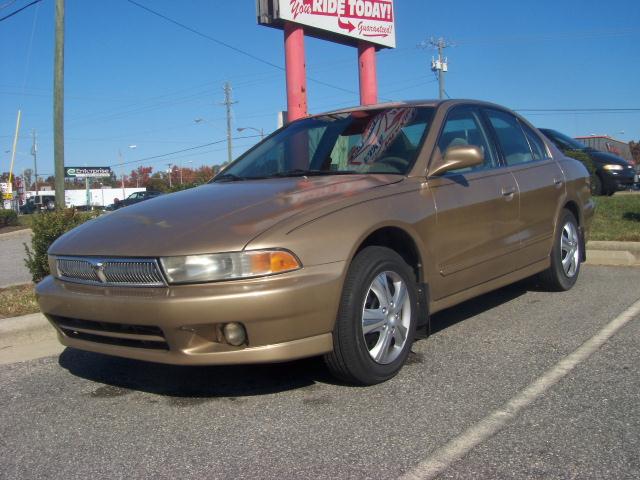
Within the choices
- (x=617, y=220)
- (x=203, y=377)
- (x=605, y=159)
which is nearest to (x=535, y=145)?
(x=203, y=377)

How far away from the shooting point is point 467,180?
4.29 meters

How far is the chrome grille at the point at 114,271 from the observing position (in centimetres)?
308

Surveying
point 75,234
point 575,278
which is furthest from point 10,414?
point 575,278

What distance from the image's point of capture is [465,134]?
4.59 meters

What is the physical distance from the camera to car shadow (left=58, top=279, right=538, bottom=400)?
140 inches

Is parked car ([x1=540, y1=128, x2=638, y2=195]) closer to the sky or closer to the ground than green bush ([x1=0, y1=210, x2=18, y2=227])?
closer to the sky

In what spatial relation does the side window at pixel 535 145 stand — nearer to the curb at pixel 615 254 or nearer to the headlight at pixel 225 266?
the curb at pixel 615 254

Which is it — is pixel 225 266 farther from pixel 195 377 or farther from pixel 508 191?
pixel 508 191

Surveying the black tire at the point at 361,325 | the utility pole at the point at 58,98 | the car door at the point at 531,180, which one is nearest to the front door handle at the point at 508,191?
the car door at the point at 531,180

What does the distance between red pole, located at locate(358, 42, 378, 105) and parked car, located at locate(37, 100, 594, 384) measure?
819cm

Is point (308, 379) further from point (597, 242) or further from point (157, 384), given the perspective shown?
point (597, 242)

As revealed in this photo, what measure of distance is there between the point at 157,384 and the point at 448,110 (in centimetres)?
265

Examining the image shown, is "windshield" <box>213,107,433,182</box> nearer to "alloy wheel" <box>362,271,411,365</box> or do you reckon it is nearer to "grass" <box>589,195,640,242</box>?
"alloy wheel" <box>362,271,411,365</box>

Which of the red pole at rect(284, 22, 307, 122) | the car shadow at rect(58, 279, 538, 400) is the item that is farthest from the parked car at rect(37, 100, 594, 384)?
the red pole at rect(284, 22, 307, 122)
